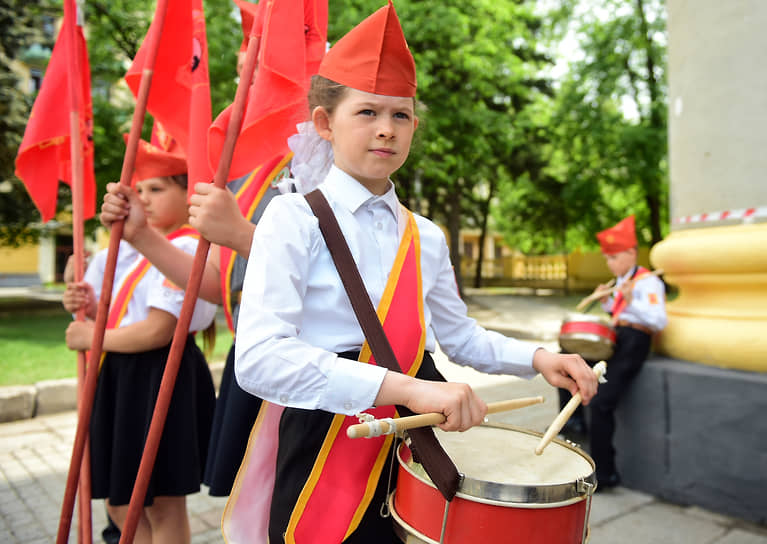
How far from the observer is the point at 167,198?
2467 millimetres

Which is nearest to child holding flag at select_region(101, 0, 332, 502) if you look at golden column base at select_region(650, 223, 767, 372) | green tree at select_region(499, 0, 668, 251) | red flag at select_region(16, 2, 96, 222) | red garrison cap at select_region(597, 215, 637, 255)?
red flag at select_region(16, 2, 96, 222)

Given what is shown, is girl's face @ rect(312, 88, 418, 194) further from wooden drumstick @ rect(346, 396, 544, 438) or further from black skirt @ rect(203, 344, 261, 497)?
black skirt @ rect(203, 344, 261, 497)

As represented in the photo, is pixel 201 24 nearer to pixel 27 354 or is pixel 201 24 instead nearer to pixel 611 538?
pixel 611 538

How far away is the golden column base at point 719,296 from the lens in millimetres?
3426

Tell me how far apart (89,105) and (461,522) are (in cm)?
255

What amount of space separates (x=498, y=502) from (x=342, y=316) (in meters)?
0.53

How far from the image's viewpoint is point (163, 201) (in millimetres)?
2463

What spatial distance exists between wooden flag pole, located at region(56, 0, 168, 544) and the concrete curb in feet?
→ 11.3

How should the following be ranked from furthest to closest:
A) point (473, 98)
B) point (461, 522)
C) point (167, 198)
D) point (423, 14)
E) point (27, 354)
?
point (473, 98)
point (423, 14)
point (27, 354)
point (167, 198)
point (461, 522)

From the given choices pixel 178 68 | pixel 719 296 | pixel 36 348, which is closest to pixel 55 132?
pixel 178 68

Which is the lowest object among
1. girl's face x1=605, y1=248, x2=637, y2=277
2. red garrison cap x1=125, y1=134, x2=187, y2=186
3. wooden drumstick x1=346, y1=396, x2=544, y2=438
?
wooden drumstick x1=346, y1=396, x2=544, y2=438

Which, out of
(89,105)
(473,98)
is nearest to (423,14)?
(473,98)

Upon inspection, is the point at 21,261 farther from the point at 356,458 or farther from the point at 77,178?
the point at 356,458

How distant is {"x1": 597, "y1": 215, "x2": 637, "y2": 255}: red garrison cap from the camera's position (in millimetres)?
4828
